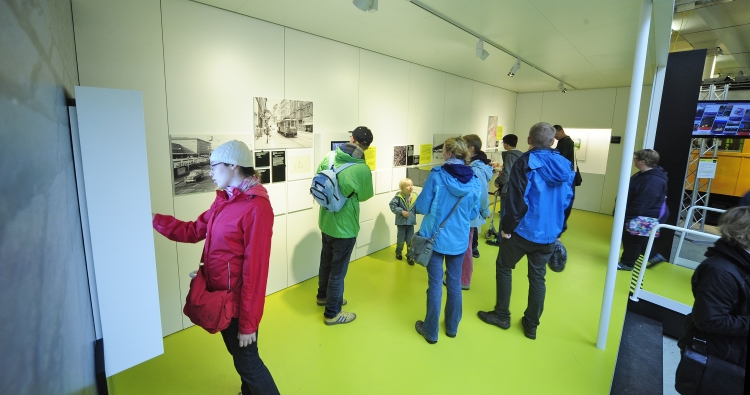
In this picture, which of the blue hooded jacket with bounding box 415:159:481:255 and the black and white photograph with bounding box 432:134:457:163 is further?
the black and white photograph with bounding box 432:134:457:163

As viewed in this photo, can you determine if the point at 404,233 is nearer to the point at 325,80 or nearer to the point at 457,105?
the point at 325,80

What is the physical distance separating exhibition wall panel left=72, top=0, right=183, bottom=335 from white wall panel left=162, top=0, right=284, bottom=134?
89 millimetres

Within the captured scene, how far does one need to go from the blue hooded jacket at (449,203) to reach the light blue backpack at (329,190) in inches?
27.3

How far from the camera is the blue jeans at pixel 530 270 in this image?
278 centimetres

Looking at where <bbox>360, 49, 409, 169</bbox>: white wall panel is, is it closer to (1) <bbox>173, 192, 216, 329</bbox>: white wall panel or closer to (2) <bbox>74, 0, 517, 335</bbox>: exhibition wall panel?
(2) <bbox>74, 0, 517, 335</bbox>: exhibition wall panel

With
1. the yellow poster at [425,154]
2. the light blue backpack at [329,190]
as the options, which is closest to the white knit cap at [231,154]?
the light blue backpack at [329,190]

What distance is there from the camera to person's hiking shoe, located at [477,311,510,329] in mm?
3121

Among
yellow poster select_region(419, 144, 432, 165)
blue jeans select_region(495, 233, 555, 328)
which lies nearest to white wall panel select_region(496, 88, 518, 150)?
yellow poster select_region(419, 144, 432, 165)

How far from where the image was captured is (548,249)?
274 cm

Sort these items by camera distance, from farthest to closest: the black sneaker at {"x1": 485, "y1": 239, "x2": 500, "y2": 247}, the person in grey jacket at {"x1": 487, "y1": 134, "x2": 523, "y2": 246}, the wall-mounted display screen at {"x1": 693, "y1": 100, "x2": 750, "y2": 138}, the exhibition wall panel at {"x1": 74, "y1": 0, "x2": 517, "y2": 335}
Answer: the black sneaker at {"x1": 485, "y1": 239, "x2": 500, "y2": 247}, the person in grey jacket at {"x1": 487, "y1": 134, "x2": 523, "y2": 246}, the wall-mounted display screen at {"x1": 693, "y1": 100, "x2": 750, "y2": 138}, the exhibition wall panel at {"x1": 74, "y1": 0, "x2": 517, "y2": 335}

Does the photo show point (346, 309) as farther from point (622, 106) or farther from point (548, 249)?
point (622, 106)

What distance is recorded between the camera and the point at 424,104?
17.4ft

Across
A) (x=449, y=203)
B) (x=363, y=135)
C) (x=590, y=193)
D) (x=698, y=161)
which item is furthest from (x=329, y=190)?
(x=590, y=193)

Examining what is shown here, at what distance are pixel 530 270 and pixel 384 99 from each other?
2.81m
